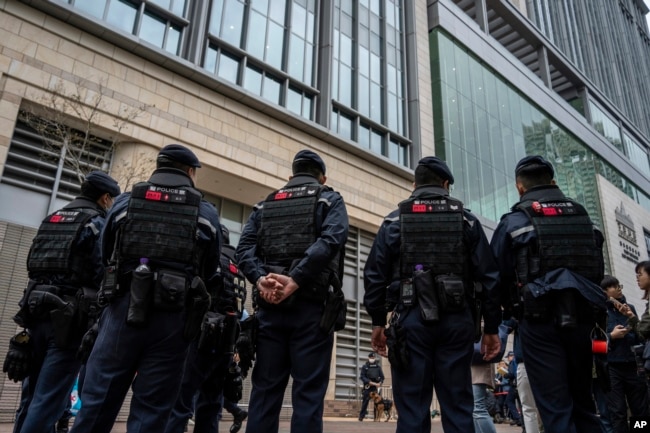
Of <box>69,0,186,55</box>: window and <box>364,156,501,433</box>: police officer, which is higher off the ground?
<box>69,0,186,55</box>: window

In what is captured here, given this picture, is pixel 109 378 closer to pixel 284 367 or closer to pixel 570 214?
pixel 284 367

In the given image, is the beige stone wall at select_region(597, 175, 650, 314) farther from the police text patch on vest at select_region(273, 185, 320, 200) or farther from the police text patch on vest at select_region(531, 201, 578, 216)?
the police text patch on vest at select_region(273, 185, 320, 200)

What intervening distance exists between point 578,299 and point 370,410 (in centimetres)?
1296

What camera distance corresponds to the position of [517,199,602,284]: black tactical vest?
3.19m

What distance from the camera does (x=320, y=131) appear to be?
14.8 metres

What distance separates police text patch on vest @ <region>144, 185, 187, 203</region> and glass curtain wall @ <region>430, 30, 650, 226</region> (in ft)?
59.8

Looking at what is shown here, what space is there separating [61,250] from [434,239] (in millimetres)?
3094

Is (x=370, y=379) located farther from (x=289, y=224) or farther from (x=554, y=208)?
(x=289, y=224)

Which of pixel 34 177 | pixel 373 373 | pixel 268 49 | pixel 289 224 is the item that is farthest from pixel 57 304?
pixel 268 49

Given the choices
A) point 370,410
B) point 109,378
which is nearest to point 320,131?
point 370,410

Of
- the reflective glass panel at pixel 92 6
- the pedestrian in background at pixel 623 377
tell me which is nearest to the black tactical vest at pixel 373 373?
the pedestrian in background at pixel 623 377

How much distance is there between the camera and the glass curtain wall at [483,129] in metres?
21.0

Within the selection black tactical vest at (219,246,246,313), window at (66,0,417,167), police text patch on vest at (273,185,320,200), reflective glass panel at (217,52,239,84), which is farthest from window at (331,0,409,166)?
police text patch on vest at (273,185,320,200)

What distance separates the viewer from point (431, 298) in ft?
9.82
